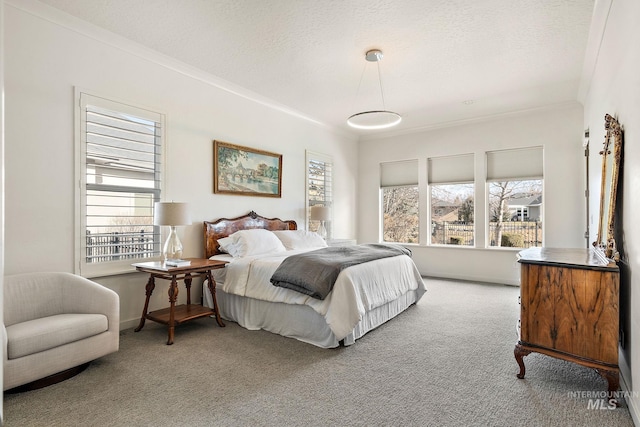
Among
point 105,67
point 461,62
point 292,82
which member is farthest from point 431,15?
point 105,67

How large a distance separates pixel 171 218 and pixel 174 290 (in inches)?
27.2

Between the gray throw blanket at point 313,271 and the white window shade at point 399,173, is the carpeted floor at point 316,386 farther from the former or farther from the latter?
the white window shade at point 399,173

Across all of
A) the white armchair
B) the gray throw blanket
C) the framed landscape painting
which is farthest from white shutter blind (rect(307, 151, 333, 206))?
the white armchair

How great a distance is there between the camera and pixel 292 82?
4.60 meters

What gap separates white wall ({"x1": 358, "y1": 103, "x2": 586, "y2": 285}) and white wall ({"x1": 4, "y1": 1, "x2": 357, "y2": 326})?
9.24 feet

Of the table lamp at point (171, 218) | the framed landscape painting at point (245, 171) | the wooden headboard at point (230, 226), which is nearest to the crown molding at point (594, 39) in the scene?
the framed landscape painting at point (245, 171)

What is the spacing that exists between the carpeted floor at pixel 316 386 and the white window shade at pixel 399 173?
3.86m

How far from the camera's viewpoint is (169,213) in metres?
3.51

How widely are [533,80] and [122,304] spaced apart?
17.7 ft

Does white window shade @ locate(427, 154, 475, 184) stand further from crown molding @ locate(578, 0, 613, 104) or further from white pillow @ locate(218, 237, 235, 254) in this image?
white pillow @ locate(218, 237, 235, 254)

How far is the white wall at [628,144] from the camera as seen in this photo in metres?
2.11

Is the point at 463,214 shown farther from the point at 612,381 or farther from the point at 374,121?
the point at 612,381

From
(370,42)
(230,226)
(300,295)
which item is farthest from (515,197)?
(230,226)

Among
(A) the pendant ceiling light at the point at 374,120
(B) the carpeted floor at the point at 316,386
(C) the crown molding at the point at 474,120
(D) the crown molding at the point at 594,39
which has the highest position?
(D) the crown molding at the point at 594,39
